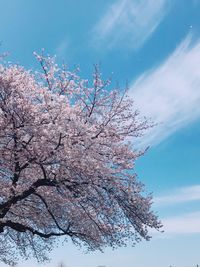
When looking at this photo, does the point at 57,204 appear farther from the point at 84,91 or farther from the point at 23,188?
the point at 84,91

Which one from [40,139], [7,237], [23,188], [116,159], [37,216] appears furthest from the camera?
[7,237]

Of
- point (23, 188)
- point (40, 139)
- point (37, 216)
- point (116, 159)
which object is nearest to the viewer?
point (40, 139)

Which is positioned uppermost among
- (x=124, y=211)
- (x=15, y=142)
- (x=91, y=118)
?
(x=91, y=118)

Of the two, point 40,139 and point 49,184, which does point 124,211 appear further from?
point 40,139

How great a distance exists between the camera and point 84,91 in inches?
794

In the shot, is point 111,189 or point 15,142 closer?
point 15,142

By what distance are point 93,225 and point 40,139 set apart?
531cm

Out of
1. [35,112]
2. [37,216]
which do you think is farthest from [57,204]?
[35,112]

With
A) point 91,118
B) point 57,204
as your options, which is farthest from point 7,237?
point 91,118

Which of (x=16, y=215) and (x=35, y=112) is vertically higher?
(x=35, y=112)

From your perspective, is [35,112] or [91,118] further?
[91,118]

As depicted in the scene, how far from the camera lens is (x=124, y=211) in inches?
705

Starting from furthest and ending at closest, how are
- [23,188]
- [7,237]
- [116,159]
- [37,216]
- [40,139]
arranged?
1. [7,237]
2. [37,216]
3. [116,159]
4. [23,188]
5. [40,139]

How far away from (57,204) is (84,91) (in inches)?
222
